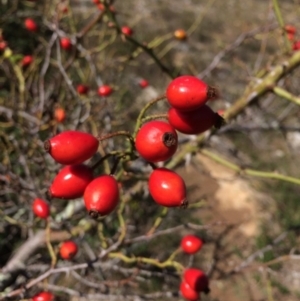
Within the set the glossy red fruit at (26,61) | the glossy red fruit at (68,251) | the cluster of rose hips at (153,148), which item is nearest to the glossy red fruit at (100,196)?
the cluster of rose hips at (153,148)

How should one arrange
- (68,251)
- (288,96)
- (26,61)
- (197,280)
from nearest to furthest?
(288,96) → (68,251) → (197,280) → (26,61)

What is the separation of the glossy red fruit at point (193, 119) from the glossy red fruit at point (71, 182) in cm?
35

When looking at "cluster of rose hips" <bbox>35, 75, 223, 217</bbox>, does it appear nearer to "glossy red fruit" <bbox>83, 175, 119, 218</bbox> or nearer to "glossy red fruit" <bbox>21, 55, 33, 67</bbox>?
"glossy red fruit" <bbox>83, 175, 119, 218</bbox>

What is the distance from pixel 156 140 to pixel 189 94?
157 millimetres

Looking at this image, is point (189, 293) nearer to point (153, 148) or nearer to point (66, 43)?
point (153, 148)

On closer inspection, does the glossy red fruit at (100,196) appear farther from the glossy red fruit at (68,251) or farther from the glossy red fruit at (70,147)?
the glossy red fruit at (68,251)

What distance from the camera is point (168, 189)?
1.19m

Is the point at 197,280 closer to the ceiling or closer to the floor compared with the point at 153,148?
closer to the floor

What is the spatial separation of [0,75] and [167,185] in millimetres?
4329

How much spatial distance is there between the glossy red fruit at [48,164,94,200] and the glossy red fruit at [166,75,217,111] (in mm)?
404

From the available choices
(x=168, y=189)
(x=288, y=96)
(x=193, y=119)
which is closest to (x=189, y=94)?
(x=193, y=119)

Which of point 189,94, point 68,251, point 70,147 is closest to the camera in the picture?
point 189,94

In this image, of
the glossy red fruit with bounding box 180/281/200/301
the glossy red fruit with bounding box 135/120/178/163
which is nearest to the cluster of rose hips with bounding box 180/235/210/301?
the glossy red fruit with bounding box 180/281/200/301

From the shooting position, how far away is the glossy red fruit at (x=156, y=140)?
3.57 ft
